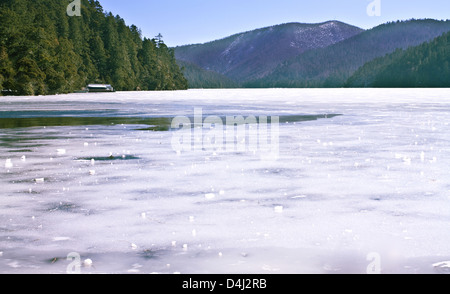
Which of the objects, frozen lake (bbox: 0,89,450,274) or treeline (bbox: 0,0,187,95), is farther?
treeline (bbox: 0,0,187,95)

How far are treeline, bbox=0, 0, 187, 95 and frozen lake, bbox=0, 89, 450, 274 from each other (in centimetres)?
5432

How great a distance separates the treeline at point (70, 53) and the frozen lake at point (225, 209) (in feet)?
178

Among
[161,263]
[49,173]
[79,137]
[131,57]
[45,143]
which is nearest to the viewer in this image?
[161,263]

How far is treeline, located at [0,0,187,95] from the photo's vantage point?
63.6 m

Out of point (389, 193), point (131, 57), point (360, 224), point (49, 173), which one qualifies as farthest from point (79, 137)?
point (131, 57)

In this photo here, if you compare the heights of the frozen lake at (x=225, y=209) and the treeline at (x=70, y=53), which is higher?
the treeline at (x=70, y=53)

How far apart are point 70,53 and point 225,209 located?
8737cm

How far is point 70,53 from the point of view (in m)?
88.6

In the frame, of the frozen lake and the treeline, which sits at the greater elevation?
the treeline

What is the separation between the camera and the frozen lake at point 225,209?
4.04 m

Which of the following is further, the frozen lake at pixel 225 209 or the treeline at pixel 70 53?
the treeline at pixel 70 53
